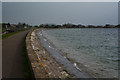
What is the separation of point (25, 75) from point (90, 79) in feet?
9.53

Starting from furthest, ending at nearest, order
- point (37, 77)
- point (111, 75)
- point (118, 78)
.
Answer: point (111, 75)
point (118, 78)
point (37, 77)

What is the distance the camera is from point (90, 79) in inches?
231

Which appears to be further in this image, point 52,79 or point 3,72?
point 3,72

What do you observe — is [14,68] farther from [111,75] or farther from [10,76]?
[111,75]

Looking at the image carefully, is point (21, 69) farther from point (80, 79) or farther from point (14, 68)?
point (80, 79)

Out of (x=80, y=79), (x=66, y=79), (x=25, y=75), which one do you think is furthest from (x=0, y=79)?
(x=80, y=79)

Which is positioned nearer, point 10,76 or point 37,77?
point 37,77

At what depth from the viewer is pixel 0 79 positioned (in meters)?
4.81

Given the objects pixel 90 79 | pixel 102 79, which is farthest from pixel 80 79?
pixel 102 79

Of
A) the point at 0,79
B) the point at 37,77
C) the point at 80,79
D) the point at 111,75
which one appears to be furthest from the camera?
the point at 111,75

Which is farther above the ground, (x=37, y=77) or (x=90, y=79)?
(x=37, y=77)

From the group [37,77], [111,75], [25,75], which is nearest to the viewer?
[37,77]

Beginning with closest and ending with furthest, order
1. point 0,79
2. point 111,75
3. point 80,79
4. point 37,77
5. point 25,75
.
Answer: point 37,77 < point 0,79 < point 25,75 < point 80,79 < point 111,75

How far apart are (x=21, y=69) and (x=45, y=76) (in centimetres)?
155
